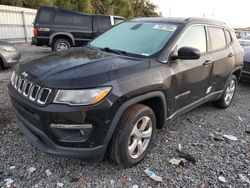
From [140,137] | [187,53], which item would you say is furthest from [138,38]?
[140,137]

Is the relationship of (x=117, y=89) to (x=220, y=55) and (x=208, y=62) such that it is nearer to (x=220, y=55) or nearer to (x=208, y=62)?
(x=208, y=62)

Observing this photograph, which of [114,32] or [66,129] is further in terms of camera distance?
[114,32]

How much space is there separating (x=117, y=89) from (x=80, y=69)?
463 millimetres

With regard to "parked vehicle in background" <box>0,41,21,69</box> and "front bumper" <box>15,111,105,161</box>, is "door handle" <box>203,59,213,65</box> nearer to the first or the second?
"front bumper" <box>15,111,105,161</box>

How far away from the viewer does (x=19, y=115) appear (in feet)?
8.89

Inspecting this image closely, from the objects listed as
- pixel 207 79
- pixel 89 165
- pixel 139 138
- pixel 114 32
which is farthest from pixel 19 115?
pixel 207 79

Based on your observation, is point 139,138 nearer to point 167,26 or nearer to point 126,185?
point 126,185

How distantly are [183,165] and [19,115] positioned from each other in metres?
2.08

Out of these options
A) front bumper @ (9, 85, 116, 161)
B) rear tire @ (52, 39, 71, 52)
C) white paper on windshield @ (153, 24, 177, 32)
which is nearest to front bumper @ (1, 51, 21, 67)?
rear tire @ (52, 39, 71, 52)

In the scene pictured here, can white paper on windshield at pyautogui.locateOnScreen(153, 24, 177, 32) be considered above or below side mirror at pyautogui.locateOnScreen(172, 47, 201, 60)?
above

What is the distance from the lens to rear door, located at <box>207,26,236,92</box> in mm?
3928

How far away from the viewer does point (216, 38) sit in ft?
13.4

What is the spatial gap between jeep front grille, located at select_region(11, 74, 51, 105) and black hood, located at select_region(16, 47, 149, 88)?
62 mm

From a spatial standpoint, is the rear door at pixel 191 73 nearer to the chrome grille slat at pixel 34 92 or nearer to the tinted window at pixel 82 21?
the chrome grille slat at pixel 34 92
